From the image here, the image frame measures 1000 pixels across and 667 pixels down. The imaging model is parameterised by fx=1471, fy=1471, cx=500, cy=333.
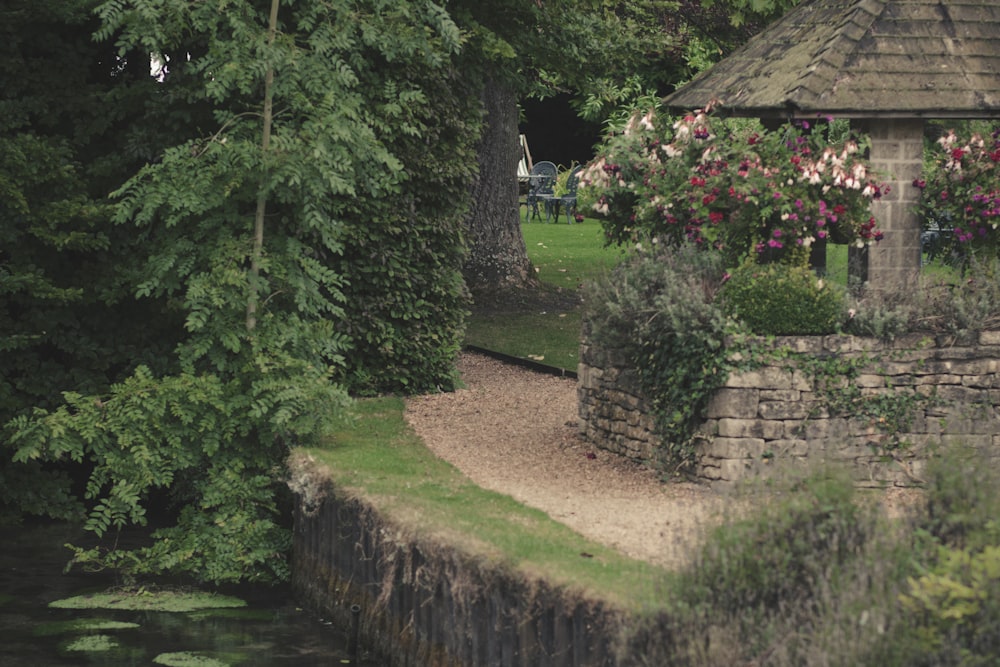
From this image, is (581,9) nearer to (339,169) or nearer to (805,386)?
(339,169)

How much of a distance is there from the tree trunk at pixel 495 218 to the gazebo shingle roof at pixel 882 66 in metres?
8.22

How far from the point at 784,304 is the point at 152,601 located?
5.15m

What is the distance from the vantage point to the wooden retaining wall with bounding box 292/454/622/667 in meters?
7.48

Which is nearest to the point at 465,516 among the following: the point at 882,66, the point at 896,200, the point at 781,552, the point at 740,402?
the point at 740,402

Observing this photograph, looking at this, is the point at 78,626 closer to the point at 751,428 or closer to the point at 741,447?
the point at 741,447

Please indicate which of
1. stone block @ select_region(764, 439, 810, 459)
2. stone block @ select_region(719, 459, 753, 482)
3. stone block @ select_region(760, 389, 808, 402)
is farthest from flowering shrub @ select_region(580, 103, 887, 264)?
stone block @ select_region(719, 459, 753, 482)

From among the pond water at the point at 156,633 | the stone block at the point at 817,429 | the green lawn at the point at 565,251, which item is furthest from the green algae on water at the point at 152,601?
the green lawn at the point at 565,251

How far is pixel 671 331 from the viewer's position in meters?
10.7

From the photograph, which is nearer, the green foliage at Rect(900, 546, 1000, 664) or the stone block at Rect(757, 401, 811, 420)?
the green foliage at Rect(900, 546, 1000, 664)

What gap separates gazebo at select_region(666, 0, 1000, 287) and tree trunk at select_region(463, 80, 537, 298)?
8311mm

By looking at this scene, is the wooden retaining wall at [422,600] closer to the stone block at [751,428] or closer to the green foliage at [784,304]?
the stone block at [751,428]

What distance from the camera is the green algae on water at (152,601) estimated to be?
10.9 metres

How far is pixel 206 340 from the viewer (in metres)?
11.8

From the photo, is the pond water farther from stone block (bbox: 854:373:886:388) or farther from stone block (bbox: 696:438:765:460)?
stone block (bbox: 854:373:886:388)
